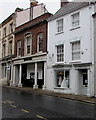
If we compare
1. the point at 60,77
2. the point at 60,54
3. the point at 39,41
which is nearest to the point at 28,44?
the point at 39,41

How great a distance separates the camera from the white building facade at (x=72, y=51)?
49.7 feet

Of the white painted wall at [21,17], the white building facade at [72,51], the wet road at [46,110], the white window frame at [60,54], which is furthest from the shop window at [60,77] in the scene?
the white painted wall at [21,17]

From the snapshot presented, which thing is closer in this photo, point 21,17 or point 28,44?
point 28,44

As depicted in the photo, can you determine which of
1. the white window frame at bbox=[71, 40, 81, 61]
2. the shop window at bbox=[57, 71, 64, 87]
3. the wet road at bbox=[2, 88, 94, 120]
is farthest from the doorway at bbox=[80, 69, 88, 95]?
the wet road at bbox=[2, 88, 94, 120]

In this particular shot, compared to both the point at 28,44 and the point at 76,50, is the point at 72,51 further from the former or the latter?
the point at 28,44

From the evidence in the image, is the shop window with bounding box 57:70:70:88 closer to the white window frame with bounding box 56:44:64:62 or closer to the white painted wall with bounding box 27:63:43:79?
the white window frame with bounding box 56:44:64:62

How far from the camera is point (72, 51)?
16.8 metres

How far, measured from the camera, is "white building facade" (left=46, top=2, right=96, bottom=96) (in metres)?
15.2

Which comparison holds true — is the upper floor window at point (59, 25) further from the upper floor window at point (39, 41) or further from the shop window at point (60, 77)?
the shop window at point (60, 77)

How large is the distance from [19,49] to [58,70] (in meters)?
9.59

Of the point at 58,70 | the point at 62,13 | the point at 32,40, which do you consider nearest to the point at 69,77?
the point at 58,70

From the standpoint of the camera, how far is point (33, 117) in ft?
23.6

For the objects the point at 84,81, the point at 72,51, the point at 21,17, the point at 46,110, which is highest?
the point at 21,17

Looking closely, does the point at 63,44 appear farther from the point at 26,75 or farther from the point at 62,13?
the point at 26,75
